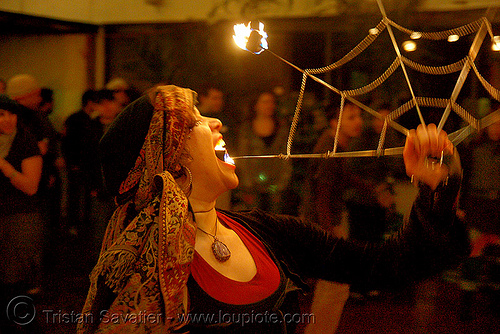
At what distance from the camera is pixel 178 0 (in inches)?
78.3

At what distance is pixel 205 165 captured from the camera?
1.21 meters

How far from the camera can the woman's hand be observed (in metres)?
1.01

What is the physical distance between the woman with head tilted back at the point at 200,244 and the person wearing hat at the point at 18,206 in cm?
112

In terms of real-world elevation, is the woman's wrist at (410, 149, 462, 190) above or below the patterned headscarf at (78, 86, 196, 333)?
above

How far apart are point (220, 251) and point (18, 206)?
1314 millimetres

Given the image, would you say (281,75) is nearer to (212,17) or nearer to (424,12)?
(212,17)

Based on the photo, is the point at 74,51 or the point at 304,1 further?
the point at 74,51

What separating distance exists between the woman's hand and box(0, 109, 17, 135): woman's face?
5.47 feet

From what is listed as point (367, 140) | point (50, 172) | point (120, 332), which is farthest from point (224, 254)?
point (50, 172)

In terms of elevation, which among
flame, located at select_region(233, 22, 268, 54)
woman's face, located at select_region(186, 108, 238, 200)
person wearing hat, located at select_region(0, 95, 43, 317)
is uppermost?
flame, located at select_region(233, 22, 268, 54)

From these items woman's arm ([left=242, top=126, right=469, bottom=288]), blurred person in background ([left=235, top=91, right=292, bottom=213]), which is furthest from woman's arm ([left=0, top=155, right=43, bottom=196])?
woman's arm ([left=242, top=126, right=469, bottom=288])

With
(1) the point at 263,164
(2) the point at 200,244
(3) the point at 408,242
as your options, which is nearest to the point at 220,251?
(2) the point at 200,244

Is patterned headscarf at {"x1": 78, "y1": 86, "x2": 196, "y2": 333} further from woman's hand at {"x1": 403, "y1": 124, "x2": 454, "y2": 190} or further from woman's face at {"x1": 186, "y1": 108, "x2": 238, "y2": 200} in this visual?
woman's hand at {"x1": 403, "y1": 124, "x2": 454, "y2": 190}

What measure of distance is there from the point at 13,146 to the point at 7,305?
26.4 inches
